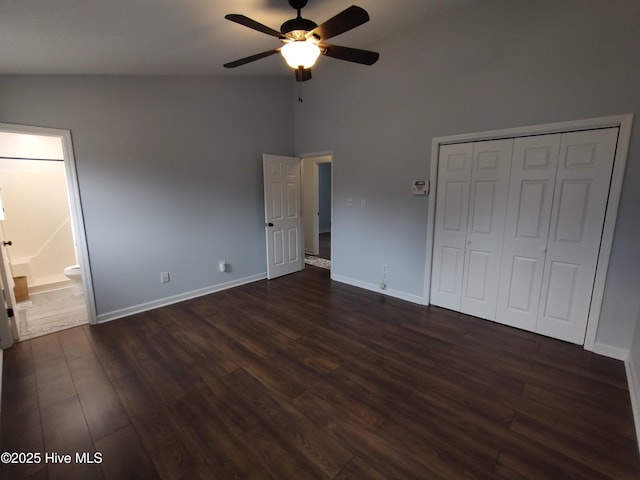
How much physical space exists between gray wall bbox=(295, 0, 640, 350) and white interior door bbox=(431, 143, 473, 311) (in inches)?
7.4

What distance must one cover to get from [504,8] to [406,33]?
3.31 feet

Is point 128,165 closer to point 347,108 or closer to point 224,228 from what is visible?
point 224,228

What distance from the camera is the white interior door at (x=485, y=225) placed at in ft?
9.62

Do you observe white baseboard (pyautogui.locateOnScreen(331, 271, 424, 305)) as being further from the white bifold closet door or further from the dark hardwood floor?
the dark hardwood floor

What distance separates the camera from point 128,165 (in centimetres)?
319

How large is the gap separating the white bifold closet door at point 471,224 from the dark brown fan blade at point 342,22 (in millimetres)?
1964

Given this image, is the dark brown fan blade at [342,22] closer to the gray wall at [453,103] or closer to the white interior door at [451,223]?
the gray wall at [453,103]

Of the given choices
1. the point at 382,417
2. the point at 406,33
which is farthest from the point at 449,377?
the point at 406,33

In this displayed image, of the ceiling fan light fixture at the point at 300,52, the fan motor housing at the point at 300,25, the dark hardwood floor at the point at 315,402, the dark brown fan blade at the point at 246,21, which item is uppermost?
the fan motor housing at the point at 300,25

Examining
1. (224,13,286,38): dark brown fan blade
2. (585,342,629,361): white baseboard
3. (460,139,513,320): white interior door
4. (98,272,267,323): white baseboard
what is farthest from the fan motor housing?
(585,342,629,361): white baseboard

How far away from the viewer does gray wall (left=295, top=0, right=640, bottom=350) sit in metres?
2.31

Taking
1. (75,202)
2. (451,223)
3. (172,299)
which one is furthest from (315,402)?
(75,202)

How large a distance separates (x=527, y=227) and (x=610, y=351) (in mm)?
1268

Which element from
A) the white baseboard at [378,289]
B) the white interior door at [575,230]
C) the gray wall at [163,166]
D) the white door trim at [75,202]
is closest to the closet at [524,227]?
the white interior door at [575,230]
